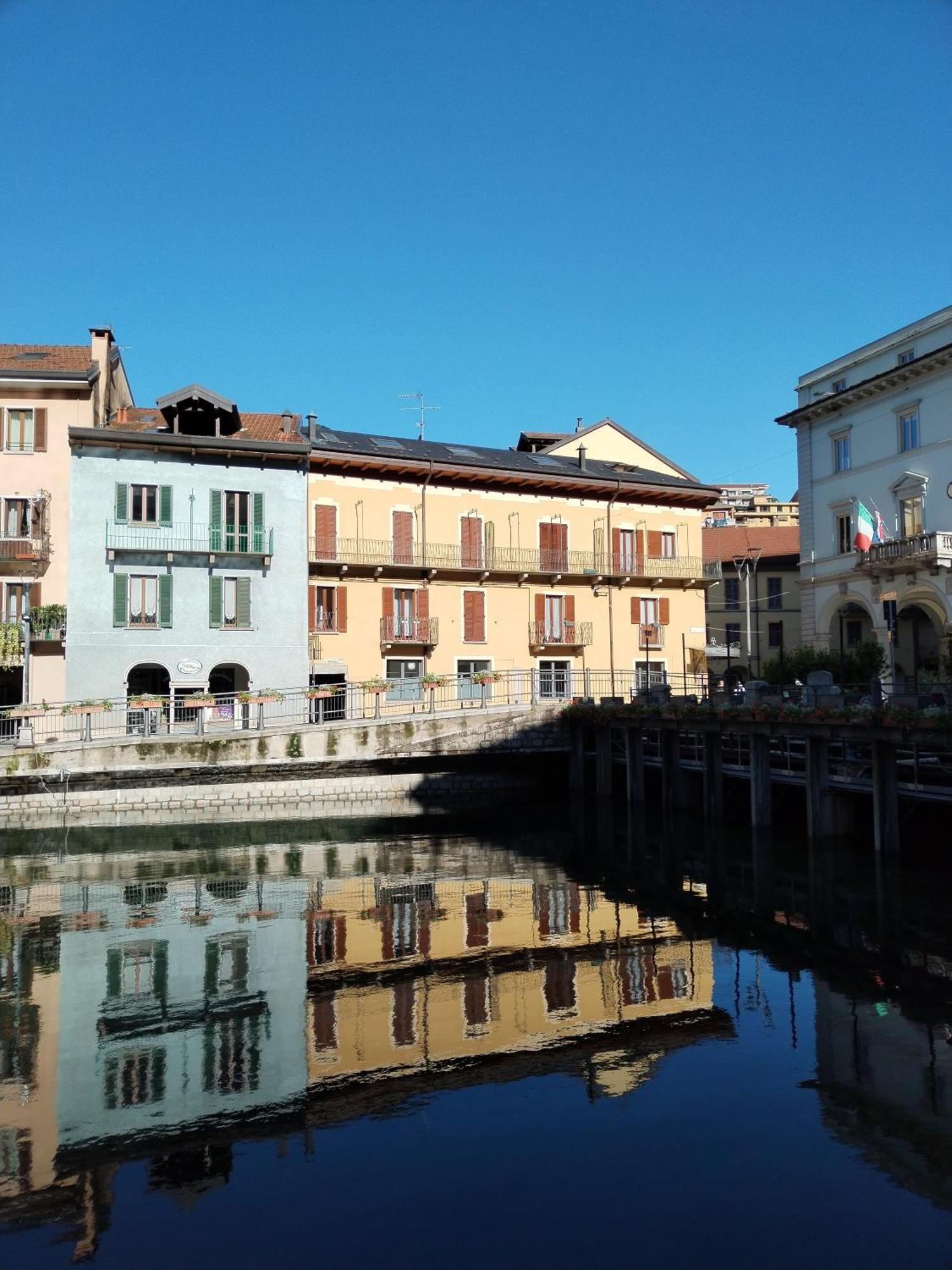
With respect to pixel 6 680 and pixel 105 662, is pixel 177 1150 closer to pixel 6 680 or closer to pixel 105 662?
pixel 105 662

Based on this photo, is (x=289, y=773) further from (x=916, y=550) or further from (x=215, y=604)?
(x=916, y=550)

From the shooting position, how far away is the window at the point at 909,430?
123ft

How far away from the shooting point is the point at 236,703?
105 feet

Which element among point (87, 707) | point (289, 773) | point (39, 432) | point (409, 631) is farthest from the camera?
point (409, 631)

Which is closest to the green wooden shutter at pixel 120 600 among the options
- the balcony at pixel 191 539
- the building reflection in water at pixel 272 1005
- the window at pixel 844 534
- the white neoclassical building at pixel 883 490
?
the balcony at pixel 191 539

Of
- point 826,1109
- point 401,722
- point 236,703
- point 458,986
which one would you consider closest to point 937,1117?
point 826,1109

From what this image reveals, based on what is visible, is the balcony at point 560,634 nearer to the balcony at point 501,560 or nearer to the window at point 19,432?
the balcony at point 501,560

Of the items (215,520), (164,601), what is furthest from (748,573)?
(164,601)

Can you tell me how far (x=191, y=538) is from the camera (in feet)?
113

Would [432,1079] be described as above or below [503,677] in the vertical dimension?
below

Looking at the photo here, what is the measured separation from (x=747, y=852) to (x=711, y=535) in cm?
4940

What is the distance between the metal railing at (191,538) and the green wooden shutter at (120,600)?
1044 millimetres

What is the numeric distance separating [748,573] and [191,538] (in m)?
33.3

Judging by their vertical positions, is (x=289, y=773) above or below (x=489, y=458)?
below
